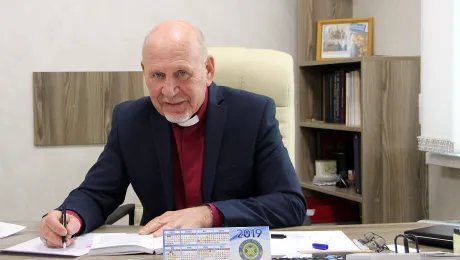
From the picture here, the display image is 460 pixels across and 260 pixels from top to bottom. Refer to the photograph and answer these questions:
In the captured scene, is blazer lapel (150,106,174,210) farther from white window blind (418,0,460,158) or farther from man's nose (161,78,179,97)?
white window blind (418,0,460,158)

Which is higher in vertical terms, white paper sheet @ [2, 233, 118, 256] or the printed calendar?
the printed calendar

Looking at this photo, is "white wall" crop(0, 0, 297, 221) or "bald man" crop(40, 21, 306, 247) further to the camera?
"white wall" crop(0, 0, 297, 221)

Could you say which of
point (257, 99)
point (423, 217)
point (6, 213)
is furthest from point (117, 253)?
point (6, 213)

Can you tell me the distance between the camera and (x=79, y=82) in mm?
2986

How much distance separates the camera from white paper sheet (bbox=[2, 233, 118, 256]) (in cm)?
127

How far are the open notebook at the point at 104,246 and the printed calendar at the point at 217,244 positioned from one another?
23 centimetres

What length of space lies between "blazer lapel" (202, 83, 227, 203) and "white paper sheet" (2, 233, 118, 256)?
412 mm

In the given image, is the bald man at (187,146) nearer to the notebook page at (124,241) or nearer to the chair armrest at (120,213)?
the chair armrest at (120,213)

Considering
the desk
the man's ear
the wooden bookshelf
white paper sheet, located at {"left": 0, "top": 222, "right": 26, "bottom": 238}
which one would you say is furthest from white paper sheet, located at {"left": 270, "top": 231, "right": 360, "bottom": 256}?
the wooden bookshelf

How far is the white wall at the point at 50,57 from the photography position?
292 cm

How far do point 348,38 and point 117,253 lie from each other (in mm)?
2061

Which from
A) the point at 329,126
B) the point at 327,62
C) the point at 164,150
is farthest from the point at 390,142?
the point at 164,150

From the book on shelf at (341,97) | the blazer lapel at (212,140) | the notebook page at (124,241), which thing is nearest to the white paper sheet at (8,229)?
the notebook page at (124,241)

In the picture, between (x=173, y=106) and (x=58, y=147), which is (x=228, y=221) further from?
(x=58, y=147)
